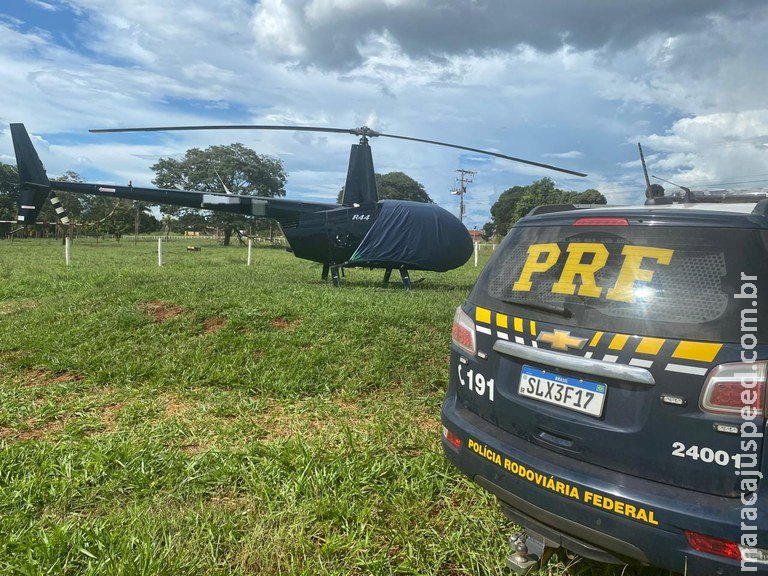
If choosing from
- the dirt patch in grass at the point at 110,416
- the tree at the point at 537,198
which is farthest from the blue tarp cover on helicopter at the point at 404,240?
the tree at the point at 537,198

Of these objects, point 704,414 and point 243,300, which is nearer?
point 704,414

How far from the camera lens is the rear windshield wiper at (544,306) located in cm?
208

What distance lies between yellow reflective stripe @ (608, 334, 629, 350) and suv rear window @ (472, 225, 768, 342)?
3 cm

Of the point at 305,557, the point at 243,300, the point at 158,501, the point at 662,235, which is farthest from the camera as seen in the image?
the point at 243,300

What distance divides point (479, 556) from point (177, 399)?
3289 millimetres

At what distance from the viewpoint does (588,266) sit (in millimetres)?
2123

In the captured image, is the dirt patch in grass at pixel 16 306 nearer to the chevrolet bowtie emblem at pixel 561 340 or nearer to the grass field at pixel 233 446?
the grass field at pixel 233 446

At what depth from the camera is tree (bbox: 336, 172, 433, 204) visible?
85.0m

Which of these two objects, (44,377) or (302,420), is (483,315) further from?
(44,377)

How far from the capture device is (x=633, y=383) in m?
1.83

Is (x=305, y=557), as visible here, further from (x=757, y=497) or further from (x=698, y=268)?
(x=698, y=268)

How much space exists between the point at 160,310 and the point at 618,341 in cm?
674

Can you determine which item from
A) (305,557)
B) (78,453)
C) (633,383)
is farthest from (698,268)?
(78,453)

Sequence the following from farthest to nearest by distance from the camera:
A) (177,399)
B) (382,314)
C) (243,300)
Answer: (243,300)
(382,314)
(177,399)
